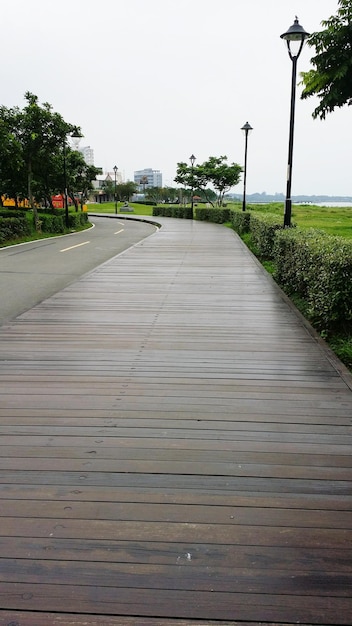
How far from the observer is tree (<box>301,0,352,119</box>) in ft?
27.9

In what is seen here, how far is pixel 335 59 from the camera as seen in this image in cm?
875

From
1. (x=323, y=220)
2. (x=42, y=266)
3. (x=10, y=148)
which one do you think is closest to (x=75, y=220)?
(x=10, y=148)

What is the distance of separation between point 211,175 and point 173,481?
46153 mm

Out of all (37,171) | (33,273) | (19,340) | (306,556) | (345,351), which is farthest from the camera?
(37,171)

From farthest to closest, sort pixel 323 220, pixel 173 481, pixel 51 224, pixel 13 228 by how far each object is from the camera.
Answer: pixel 323 220 < pixel 51 224 < pixel 13 228 < pixel 173 481

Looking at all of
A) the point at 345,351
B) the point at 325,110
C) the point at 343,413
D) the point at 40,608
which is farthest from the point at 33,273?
the point at 40,608

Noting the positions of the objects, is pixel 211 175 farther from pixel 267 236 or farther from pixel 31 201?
pixel 267 236

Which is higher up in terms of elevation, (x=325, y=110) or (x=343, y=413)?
(x=325, y=110)

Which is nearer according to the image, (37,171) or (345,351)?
(345,351)

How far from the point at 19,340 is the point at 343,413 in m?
3.51

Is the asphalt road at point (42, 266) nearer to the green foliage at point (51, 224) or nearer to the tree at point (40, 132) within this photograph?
the green foliage at point (51, 224)

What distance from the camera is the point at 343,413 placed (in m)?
3.73

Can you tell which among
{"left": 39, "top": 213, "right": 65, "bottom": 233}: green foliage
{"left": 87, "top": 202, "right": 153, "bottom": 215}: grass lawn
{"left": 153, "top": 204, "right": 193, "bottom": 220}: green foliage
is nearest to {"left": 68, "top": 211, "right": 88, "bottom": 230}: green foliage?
{"left": 39, "top": 213, "right": 65, "bottom": 233}: green foliage

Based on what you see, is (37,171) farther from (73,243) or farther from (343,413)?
(343,413)
